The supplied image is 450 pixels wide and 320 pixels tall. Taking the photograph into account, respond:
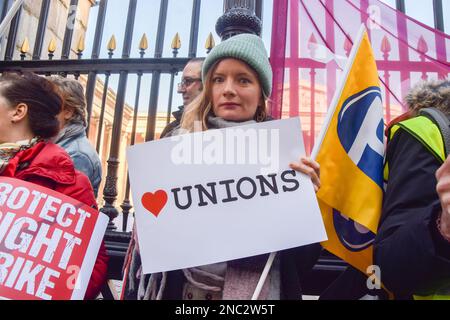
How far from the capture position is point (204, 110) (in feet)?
5.39

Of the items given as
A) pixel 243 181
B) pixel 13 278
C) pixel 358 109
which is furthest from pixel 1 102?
pixel 358 109

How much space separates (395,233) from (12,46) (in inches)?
149

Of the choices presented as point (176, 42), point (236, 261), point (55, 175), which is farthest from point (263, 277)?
point (176, 42)

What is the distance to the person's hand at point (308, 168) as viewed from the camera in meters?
1.37

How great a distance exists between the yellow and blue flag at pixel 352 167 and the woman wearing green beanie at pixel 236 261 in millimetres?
172

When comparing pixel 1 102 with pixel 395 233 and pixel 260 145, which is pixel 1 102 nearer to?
pixel 260 145

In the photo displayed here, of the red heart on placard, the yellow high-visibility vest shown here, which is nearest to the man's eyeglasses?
the red heart on placard

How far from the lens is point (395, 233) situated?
1187 millimetres

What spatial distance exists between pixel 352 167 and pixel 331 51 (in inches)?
45.0

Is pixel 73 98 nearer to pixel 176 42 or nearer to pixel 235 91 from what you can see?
pixel 176 42

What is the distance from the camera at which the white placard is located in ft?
4.37

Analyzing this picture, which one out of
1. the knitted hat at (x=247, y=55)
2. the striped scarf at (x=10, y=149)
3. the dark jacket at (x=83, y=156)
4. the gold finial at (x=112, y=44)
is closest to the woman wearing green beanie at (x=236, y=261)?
the knitted hat at (x=247, y=55)

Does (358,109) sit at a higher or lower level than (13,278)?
higher

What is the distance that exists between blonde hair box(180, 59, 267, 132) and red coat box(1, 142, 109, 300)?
0.51 meters
